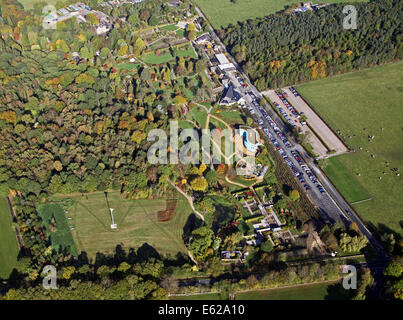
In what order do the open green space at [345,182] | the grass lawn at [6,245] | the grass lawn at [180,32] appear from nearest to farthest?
the grass lawn at [6,245] → the open green space at [345,182] → the grass lawn at [180,32]

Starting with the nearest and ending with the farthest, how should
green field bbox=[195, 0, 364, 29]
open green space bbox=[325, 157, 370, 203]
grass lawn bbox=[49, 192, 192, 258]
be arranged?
grass lawn bbox=[49, 192, 192, 258]
open green space bbox=[325, 157, 370, 203]
green field bbox=[195, 0, 364, 29]

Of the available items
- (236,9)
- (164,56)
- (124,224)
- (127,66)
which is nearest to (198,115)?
(164,56)

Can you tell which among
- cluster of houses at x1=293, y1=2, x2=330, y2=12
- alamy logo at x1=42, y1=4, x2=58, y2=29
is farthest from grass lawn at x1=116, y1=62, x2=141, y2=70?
cluster of houses at x1=293, y1=2, x2=330, y2=12

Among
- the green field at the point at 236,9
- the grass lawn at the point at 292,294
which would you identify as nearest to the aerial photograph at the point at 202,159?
Answer: the grass lawn at the point at 292,294

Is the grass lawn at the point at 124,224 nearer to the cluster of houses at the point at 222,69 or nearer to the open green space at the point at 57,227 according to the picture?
the open green space at the point at 57,227

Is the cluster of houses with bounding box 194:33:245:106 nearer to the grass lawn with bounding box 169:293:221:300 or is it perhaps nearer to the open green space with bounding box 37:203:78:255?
the open green space with bounding box 37:203:78:255

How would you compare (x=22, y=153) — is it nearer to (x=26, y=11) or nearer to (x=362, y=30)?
(x=26, y=11)
